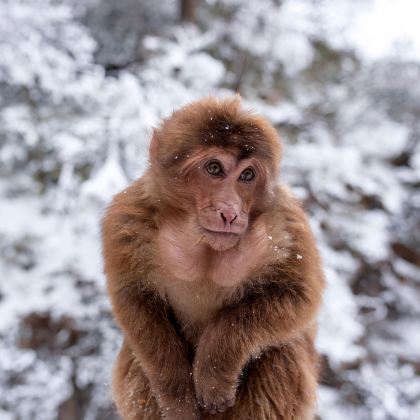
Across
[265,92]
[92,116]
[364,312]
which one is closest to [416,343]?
[364,312]

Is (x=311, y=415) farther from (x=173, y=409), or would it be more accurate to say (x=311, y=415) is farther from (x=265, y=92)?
(x=265, y=92)

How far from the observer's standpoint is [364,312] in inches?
201

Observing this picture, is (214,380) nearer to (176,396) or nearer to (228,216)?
(176,396)

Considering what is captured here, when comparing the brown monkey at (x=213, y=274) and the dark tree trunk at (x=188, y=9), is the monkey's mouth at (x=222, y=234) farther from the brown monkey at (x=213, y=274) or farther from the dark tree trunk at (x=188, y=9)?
the dark tree trunk at (x=188, y=9)

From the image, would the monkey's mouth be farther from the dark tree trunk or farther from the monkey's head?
the dark tree trunk

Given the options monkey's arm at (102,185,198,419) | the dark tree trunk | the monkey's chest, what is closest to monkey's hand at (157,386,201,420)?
monkey's arm at (102,185,198,419)

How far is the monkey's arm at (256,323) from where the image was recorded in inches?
77.8

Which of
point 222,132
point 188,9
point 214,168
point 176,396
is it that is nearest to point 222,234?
point 214,168

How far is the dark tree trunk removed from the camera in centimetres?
604

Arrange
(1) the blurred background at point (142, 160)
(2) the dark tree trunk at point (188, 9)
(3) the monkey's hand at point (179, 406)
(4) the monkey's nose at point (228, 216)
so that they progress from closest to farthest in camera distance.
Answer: (4) the monkey's nose at point (228, 216), (3) the monkey's hand at point (179, 406), (1) the blurred background at point (142, 160), (2) the dark tree trunk at point (188, 9)

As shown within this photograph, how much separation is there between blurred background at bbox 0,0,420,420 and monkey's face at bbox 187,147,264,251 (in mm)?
2240

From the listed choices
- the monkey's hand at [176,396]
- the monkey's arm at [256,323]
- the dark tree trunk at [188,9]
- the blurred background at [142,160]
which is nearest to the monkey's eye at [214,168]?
the monkey's arm at [256,323]

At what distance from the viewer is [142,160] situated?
398 centimetres

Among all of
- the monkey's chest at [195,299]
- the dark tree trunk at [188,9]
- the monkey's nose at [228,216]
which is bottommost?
the monkey's chest at [195,299]
